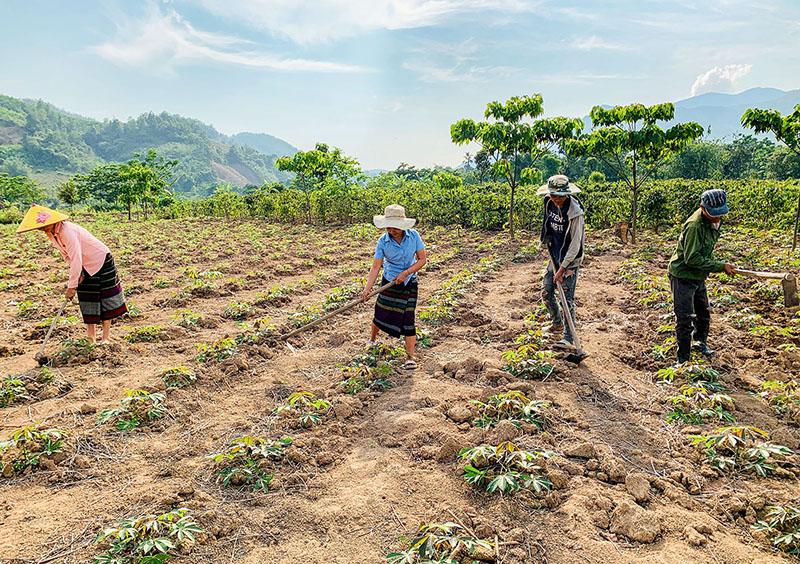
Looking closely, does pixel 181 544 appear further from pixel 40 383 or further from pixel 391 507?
pixel 40 383

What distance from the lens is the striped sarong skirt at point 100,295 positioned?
18.8 feet

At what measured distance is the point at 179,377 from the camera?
4918 millimetres

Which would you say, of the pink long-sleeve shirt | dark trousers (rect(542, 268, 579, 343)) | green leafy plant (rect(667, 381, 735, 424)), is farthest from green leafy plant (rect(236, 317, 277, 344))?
green leafy plant (rect(667, 381, 735, 424))

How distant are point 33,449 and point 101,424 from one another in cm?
53

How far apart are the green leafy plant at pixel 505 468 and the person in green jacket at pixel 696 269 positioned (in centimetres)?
247

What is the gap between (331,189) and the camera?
2428cm

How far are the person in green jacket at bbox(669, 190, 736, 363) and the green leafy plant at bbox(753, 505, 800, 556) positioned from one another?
7.49 ft

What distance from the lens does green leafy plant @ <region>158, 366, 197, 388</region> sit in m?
4.81

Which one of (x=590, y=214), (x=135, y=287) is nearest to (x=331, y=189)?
(x=590, y=214)

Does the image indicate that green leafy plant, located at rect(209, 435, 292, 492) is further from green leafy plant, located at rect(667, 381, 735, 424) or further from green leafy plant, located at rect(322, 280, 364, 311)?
green leafy plant, located at rect(322, 280, 364, 311)

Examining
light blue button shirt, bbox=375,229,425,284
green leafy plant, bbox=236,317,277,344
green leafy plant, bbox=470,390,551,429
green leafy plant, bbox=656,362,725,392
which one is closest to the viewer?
green leafy plant, bbox=470,390,551,429

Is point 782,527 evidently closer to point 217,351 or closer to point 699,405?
point 699,405

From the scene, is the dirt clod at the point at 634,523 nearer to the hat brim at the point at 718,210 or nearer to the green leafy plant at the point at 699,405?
the green leafy plant at the point at 699,405

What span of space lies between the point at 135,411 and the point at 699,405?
4805 mm
